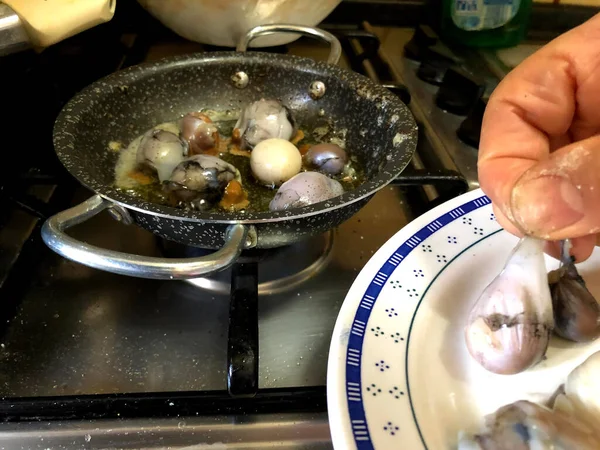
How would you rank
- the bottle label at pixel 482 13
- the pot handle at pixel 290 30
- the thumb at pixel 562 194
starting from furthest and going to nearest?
the bottle label at pixel 482 13, the pot handle at pixel 290 30, the thumb at pixel 562 194

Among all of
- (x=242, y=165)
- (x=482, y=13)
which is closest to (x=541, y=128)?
(x=242, y=165)

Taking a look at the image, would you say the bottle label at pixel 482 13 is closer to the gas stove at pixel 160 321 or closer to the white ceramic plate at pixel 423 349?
the gas stove at pixel 160 321

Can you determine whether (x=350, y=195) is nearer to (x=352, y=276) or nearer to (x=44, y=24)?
(x=352, y=276)

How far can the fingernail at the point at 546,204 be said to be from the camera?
10.0 inches

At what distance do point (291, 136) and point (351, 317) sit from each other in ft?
0.83

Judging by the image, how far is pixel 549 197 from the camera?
0.26 meters

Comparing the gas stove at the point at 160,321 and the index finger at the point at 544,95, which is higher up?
the index finger at the point at 544,95

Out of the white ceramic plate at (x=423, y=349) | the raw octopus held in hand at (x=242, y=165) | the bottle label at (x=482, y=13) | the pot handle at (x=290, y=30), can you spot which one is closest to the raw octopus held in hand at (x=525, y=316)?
the white ceramic plate at (x=423, y=349)

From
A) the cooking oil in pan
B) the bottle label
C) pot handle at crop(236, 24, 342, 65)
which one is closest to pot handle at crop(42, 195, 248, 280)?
the cooking oil in pan

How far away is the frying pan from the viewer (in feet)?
1.10

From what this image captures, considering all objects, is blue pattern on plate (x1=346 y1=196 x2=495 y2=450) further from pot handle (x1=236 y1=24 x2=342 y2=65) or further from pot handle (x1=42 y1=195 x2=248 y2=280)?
pot handle (x1=236 y1=24 x2=342 y2=65)

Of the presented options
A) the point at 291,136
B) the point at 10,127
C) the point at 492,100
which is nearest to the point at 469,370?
the point at 492,100

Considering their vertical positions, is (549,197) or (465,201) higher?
(549,197)

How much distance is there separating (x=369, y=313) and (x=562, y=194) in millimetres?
129
